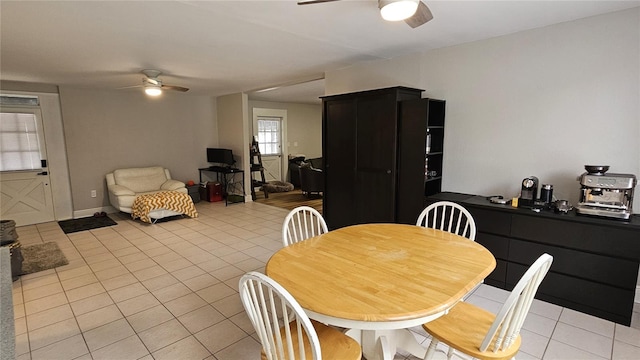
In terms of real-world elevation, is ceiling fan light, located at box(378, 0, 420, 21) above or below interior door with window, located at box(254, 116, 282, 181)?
above

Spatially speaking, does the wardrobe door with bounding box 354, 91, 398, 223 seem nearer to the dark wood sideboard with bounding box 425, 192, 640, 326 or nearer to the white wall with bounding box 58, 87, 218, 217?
the dark wood sideboard with bounding box 425, 192, 640, 326

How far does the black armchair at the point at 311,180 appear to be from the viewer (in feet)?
22.1

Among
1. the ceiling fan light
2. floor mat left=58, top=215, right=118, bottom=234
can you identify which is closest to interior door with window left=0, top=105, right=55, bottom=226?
floor mat left=58, top=215, right=118, bottom=234

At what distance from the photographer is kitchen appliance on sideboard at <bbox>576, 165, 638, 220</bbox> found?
92.3 inches

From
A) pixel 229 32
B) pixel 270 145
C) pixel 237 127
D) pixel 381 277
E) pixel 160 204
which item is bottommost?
pixel 160 204

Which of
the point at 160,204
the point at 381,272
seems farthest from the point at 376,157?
the point at 160,204

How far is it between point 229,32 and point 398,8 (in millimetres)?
1684

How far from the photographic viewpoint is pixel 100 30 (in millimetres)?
2736

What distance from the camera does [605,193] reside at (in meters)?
2.42

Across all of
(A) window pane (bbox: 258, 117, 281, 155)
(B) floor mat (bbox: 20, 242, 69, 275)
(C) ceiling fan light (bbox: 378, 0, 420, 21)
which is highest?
(C) ceiling fan light (bbox: 378, 0, 420, 21)

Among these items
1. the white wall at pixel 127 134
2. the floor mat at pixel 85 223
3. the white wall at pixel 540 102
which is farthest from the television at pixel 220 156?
the white wall at pixel 540 102

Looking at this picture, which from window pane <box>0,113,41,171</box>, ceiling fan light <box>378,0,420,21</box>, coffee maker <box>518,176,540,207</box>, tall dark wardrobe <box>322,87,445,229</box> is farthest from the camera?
window pane <box>0,113,41,171</box>

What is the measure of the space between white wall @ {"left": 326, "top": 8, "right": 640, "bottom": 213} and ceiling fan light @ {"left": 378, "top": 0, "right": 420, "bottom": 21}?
1766 millimetres

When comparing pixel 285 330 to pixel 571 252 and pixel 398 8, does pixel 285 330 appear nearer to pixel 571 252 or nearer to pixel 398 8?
pixel 398 8
